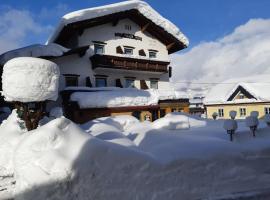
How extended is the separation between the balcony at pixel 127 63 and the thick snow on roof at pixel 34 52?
2.83 metres

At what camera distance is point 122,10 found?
19.8 metres

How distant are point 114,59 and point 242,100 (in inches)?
766

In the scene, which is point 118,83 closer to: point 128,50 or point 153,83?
point 128,50

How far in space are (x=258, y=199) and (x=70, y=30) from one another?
16332mm

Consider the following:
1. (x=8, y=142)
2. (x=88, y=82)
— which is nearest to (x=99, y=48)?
(x=88, y=82)

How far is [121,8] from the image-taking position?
776 inches

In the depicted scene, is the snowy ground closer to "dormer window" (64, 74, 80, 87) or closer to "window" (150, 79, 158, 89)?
"dormer window" (64, 74, 80, 87)

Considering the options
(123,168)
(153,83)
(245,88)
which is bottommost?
(123,168)

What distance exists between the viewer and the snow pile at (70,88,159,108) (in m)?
15.9

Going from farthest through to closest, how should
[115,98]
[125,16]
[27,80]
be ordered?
[125,16] < [115,98] < [27,80]

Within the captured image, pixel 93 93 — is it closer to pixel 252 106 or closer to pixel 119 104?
pixel 119 104

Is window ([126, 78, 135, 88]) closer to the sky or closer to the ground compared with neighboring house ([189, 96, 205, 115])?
closer to the sky

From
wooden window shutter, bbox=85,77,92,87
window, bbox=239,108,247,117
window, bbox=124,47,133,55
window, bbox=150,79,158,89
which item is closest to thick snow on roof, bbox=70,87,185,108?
wooden window shutter, bbox=85,77,92,87

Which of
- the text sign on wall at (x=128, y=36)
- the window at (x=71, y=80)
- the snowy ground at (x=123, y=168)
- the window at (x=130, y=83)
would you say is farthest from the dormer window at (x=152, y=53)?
the snowy ground at (x=123, y=168)
